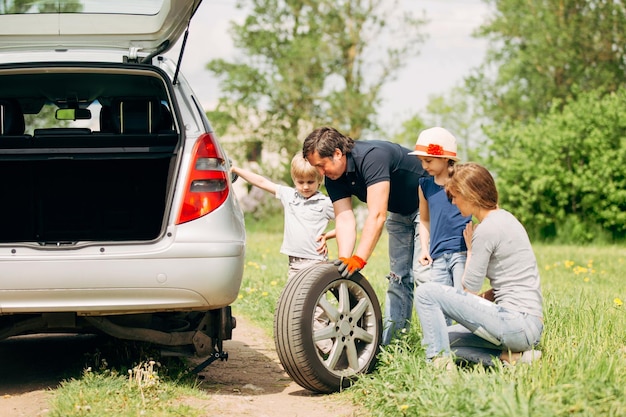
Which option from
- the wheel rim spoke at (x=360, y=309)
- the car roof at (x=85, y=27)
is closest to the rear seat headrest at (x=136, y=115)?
the car roof at (x=85, y=27)

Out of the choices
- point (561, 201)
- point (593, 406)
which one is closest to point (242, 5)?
point (561, 201)

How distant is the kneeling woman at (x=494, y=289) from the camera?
4875 millimetres

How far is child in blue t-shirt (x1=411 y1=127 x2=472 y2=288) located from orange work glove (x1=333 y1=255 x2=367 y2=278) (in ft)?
2.15

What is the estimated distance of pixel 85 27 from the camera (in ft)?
17.7

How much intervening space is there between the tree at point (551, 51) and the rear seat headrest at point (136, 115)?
84.1 ft

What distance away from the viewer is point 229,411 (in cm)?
483

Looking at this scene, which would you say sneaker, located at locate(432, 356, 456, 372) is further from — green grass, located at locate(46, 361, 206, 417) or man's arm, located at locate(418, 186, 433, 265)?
green grass, located at locate(46, 361, 206, 417)

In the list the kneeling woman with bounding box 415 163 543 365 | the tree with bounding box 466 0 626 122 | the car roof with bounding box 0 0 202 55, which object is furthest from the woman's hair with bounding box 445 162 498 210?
the tree with bounding box 466 0 626 122

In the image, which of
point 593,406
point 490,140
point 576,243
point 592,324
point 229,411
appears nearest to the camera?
point 593,406

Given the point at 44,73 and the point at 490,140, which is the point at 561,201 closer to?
the point at 490,140

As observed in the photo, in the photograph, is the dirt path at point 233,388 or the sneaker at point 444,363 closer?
the sneaker at point 444,363

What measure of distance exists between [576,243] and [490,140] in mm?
4630

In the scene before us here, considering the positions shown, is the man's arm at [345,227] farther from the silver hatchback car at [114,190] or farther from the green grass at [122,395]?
the green grass at [122,395]

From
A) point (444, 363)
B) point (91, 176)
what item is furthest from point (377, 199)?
point (91, 176)
